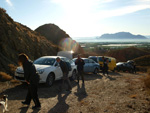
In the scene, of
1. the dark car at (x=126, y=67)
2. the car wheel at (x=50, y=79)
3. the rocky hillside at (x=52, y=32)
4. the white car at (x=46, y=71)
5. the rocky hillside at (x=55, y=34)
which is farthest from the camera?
the rocky hillside at (x=52, y=32)

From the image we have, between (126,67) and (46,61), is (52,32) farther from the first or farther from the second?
(46,61)

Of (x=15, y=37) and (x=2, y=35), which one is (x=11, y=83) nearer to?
(x=2, y=35)

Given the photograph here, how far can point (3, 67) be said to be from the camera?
38.5 ft

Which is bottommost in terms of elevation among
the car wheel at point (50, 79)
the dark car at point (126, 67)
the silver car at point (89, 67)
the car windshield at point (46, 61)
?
the dark car at point (126, 67)

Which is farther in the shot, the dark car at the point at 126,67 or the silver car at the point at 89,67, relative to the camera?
the dark car at the point at 126,67

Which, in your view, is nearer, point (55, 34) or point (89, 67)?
point (89, 67)

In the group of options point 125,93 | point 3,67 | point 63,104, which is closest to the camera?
point 63,104

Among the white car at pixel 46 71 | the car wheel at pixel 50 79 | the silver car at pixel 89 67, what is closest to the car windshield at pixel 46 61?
the white car at pixel 46 71

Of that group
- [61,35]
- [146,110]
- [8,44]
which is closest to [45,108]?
[146,110]

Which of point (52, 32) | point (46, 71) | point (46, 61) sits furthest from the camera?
point (52, 32)

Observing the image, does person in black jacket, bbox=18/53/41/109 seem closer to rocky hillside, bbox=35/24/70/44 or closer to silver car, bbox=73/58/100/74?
silver car, bbox=73/58/100/74

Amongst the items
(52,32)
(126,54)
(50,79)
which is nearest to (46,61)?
(50,79)

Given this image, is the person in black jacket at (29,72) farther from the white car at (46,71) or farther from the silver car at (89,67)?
the silver car at (89,67)

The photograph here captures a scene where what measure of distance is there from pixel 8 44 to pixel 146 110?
14358 millimetres
